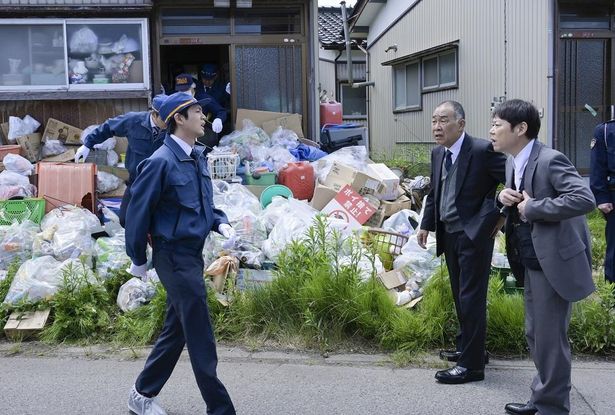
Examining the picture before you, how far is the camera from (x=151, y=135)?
7129 millimetres

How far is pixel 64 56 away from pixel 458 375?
7901mm

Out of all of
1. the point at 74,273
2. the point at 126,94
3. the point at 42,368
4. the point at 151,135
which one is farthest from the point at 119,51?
the point at 42,368

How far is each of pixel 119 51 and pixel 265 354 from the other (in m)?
6.39

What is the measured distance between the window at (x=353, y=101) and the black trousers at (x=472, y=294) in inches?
647

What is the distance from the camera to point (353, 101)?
21375 millimetres

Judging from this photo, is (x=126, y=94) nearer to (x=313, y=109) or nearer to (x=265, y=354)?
(x=313, y=109)

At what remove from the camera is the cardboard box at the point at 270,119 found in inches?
431

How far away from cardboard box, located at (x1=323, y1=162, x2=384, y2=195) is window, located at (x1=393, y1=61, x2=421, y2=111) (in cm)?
750

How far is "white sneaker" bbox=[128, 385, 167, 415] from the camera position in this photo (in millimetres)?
4551

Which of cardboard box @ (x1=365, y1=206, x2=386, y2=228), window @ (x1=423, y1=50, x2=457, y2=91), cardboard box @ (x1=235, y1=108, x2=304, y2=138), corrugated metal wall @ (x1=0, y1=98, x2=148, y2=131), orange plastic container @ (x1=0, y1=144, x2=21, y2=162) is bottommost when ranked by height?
cardboard box @ (x1=365, y1=206, x2=386, y2=228)

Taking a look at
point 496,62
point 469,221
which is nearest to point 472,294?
point 469,221

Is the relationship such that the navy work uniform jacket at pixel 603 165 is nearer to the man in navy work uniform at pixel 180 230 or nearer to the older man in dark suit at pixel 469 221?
the older man in dark suit at pixel 469 221

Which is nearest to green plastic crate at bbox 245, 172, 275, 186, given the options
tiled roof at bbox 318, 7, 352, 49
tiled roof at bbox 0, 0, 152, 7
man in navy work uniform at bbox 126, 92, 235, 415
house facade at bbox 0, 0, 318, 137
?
house facade at bbox 0, 0, 318, 137

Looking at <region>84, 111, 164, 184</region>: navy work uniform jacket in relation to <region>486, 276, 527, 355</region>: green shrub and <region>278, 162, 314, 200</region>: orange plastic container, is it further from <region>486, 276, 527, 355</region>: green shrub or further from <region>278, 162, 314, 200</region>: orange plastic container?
<region>486, 276, 527, 355</region>: green shrub
